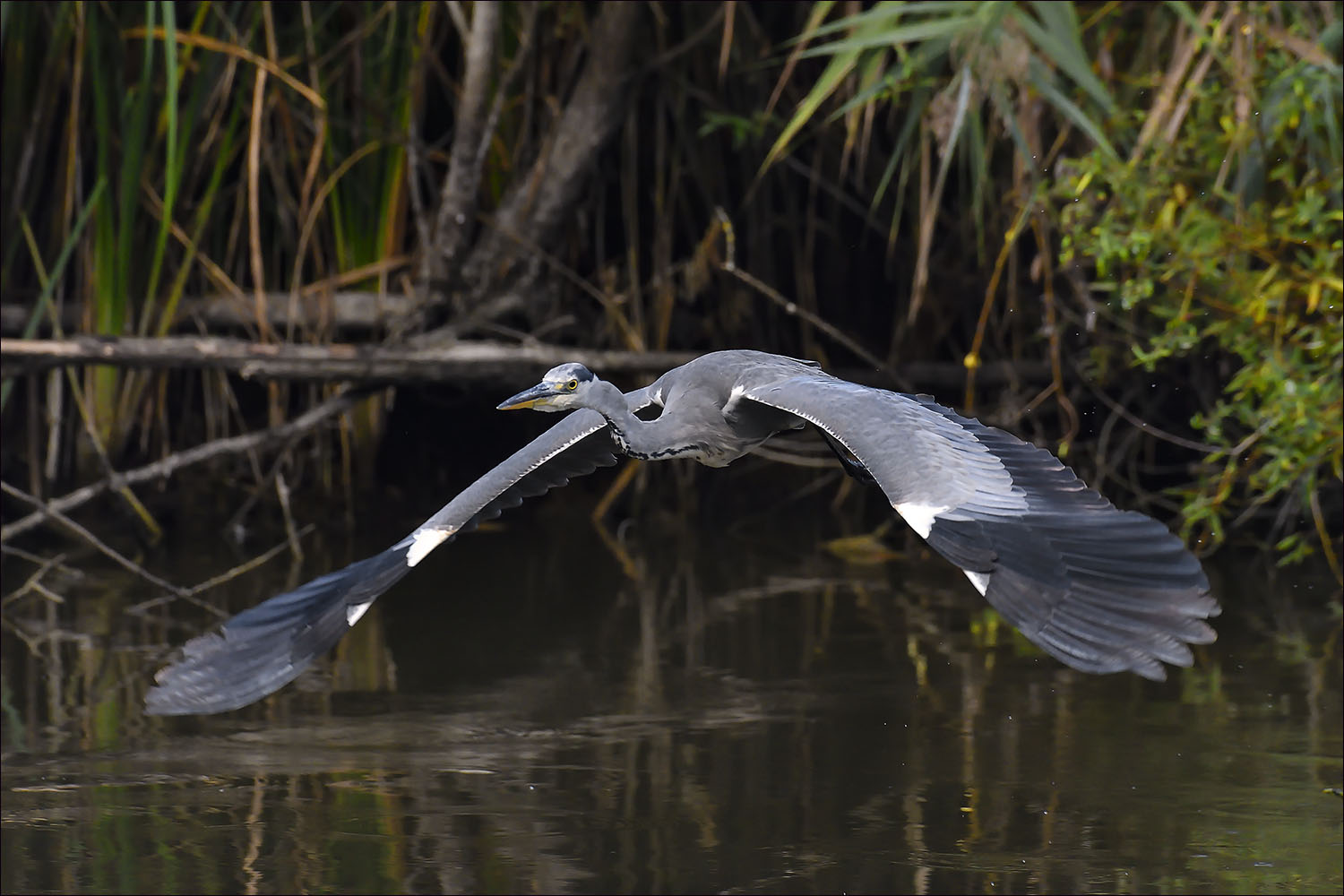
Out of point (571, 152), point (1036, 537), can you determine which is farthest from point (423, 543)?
point (571, 152)

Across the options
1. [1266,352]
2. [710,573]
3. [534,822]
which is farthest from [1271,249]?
[534,822]

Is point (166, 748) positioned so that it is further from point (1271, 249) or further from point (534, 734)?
point (1271, 249)

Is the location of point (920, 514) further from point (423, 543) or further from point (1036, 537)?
point (423, 543)

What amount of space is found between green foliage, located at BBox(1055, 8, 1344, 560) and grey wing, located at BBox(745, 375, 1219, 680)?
2.49 m

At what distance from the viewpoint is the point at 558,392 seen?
283 cm

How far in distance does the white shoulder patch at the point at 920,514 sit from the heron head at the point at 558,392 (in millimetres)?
651

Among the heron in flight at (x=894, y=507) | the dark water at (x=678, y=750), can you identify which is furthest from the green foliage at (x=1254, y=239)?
the heron in flight at (x=894, y=507)

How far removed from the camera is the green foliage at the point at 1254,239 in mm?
4836

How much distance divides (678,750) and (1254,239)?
2.04m

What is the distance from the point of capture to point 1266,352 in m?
5.01

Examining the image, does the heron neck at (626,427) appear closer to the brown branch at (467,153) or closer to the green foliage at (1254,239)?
the green foliage at (1254,239)

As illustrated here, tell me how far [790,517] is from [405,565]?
180 inches

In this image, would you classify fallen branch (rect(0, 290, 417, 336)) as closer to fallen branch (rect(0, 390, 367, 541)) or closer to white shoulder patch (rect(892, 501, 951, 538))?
fallen branch (rect(0, 390, 367, 541))

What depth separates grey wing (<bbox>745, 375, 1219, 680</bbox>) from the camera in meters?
2.14
